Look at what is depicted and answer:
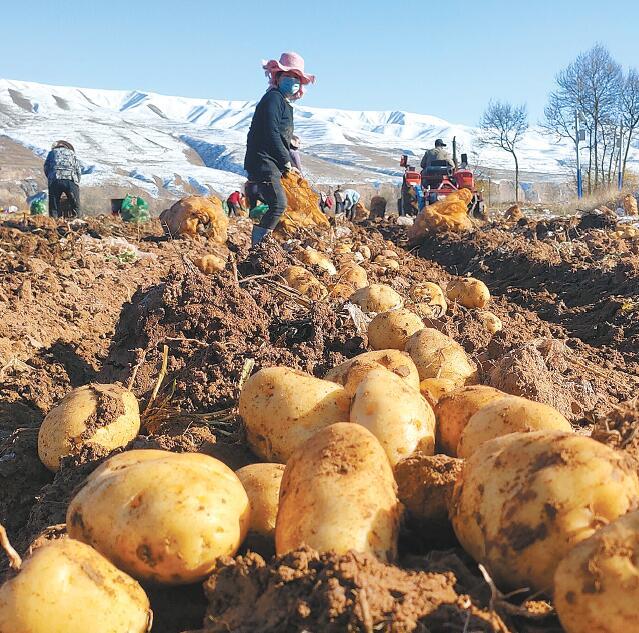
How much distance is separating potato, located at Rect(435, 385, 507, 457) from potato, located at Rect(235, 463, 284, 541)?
745 mm

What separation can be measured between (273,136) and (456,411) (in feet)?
21.7

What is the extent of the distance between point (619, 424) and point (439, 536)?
638mm

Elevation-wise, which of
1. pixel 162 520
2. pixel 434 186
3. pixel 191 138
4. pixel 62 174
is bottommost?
pixel 162 520

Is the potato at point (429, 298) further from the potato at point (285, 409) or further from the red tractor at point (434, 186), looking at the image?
the red tractor at point (434, 186)

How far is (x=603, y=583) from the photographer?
1.37 m

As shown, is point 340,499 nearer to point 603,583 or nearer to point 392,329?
point 603,583

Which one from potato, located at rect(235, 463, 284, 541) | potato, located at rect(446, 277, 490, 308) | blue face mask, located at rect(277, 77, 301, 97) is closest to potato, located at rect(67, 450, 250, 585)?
potato, located at rect(235, 463, 284, 541)

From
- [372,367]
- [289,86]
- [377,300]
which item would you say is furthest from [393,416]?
[289,86]

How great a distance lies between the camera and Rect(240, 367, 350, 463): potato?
8.39ft

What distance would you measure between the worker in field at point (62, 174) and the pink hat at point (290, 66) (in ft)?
24.7

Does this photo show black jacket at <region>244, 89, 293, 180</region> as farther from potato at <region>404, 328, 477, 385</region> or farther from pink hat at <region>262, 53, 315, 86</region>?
potato at <region>404, 328, 477, 385</region>

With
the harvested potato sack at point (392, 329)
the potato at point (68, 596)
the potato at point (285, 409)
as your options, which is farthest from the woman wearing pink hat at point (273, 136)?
the potato at point (68, 596)

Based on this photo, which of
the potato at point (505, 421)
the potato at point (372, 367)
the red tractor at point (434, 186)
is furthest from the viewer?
the red tractor at point (434, 186)

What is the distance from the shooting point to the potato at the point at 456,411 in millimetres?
2572
